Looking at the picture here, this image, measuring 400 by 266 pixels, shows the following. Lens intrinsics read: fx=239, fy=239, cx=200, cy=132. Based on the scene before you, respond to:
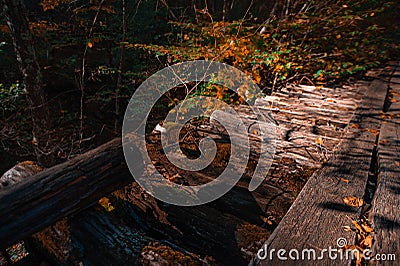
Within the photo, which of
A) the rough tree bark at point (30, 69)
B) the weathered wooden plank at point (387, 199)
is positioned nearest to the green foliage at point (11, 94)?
the rough tree bark at point (30, 69)

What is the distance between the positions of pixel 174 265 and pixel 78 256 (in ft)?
2.44

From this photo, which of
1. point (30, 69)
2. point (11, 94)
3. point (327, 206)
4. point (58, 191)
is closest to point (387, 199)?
point (327, 206)

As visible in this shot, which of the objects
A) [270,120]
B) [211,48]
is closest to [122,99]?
[211,48]

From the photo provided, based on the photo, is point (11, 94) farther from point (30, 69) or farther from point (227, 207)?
point (227, 207)

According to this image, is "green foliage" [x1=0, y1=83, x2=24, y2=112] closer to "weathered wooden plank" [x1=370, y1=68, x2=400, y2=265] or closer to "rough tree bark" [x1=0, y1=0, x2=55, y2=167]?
"rough tree bark" [x1=0, y1=0, x2=55, y2=167]

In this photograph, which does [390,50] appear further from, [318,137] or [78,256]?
[78,256]

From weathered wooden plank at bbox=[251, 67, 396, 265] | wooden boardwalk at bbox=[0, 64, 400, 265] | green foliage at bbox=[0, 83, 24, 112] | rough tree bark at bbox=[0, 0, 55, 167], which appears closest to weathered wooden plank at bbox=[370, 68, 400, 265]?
wooden boardwalk at bbox=[0, 64, 400, 265]

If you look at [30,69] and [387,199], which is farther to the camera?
[30,69]

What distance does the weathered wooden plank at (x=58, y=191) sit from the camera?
141 centimetres

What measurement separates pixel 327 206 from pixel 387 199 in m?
0.48

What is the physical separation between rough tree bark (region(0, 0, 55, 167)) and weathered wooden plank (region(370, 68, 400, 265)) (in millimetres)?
5803

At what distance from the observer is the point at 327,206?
5.43ft

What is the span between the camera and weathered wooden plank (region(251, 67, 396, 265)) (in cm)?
136

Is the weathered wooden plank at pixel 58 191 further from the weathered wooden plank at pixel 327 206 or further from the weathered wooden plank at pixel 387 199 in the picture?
the weathered wooden plank at pixel 387 199
